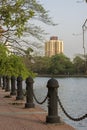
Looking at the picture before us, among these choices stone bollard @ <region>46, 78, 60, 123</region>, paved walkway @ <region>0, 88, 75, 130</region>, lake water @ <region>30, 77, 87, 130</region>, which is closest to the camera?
paved walkway @ <region>0, 88, 75, 130</region>

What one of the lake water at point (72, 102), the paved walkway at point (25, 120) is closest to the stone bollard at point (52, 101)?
the paved walkway at point (25, 120)

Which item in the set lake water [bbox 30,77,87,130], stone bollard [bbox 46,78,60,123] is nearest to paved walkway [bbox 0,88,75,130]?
stone bollard [bbox 46,78,60,123]

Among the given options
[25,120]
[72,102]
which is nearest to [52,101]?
[25,120]

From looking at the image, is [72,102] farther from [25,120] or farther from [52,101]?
[52,101]

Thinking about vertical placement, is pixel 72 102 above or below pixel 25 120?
below

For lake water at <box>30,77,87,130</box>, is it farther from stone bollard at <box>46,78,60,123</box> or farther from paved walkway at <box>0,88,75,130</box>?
stone bollard at <box>46,78,60,123</box>

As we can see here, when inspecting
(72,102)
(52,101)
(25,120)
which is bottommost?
(72,102)

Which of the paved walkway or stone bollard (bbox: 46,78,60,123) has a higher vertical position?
stone bollard (bbox: 46,78,60,123)

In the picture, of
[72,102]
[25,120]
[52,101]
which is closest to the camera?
[52,101]

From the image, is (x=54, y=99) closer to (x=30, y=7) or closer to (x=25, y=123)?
(x=25, y=123)

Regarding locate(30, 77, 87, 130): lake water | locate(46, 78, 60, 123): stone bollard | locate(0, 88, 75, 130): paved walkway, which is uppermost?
locate(46, 78, 60, 123): stone bollard

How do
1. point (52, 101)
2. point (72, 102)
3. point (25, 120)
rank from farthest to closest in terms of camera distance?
point (72, 102)
point (25, 120)
point (52, 101)

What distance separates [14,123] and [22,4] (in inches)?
495

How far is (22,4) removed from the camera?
25.1 meters
